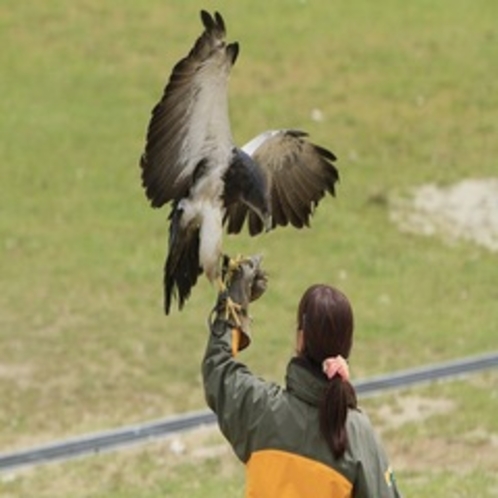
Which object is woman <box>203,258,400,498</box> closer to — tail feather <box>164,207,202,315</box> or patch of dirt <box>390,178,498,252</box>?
tail feather <box>164,207,202,315</box>

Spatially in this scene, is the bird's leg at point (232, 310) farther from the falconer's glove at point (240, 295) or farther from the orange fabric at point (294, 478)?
the orange fabric at point (294, 478)

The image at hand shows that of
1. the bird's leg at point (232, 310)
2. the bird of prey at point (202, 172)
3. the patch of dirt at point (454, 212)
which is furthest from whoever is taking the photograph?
the patch of dirt at point (454, 212)

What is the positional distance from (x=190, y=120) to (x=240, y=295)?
3.72ft

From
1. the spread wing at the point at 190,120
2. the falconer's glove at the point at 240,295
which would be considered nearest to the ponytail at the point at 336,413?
the falconer's glove at the point at 240,295

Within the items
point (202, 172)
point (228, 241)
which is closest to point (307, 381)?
point (202, 172)

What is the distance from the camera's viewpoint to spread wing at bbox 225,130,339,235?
18.1 feet

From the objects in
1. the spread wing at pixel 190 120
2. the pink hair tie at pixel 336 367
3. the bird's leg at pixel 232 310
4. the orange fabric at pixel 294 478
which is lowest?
the orange fabric at pixel 294 478

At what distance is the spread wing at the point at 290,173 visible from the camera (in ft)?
18.1

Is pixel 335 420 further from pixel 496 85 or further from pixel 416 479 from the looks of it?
pixel 496 85

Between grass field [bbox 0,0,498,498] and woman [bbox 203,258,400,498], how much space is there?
351 cm

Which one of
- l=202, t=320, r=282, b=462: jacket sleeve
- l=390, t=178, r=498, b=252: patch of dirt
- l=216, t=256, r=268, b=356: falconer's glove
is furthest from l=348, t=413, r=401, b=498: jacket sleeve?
l=390, t=178, r=498, b=252: patch of dirt

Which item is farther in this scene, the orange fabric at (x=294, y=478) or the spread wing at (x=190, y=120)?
the spread wing at (x=190, y=120)

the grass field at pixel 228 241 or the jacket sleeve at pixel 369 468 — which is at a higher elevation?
the jacket sleeve at pixel 369 468

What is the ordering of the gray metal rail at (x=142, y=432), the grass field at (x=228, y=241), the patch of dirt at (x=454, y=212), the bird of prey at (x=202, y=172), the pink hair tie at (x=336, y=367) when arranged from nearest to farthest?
the pink hair tie at (x=336, y=367) → the bird of prey at (x=202, y=172) → the gray metal rail at (x=142, y=432) → the grass field at (x=228, y=241) → the patch of dirt at (x=454, y=212)
